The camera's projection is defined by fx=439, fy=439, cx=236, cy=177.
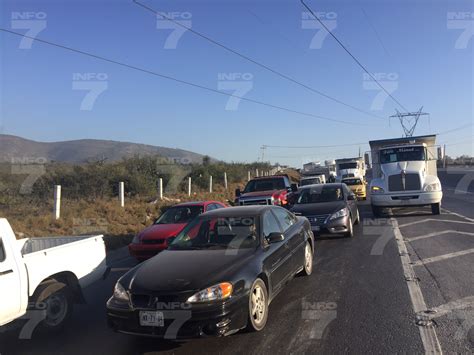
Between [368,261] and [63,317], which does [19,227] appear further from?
[368,261]

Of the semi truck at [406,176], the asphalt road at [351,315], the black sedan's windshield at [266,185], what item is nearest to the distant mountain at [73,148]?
the black sedan's windshield at [266,185]

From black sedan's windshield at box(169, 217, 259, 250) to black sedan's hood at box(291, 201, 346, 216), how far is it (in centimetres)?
542

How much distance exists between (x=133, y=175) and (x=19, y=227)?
13381mm

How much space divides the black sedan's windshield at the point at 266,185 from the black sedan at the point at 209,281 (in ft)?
37.6

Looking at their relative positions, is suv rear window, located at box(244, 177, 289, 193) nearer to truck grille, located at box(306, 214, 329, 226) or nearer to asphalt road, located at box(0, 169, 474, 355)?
truck grille, located at box(306, 214, 329, 226)

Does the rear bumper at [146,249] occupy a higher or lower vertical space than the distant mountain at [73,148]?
lower

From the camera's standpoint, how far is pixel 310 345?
460cm

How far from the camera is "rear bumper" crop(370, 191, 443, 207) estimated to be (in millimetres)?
14953

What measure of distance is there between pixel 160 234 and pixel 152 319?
5253 millimetres

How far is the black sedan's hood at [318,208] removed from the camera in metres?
11.4

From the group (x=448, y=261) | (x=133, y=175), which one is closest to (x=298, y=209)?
(x=448, y=261)

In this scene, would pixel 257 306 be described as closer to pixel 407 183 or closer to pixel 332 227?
pixel 332 227

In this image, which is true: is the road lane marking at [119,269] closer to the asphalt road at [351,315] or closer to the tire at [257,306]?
the asphalt road at [351,315]

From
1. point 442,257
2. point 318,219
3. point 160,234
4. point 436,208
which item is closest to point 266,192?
point 318,219
